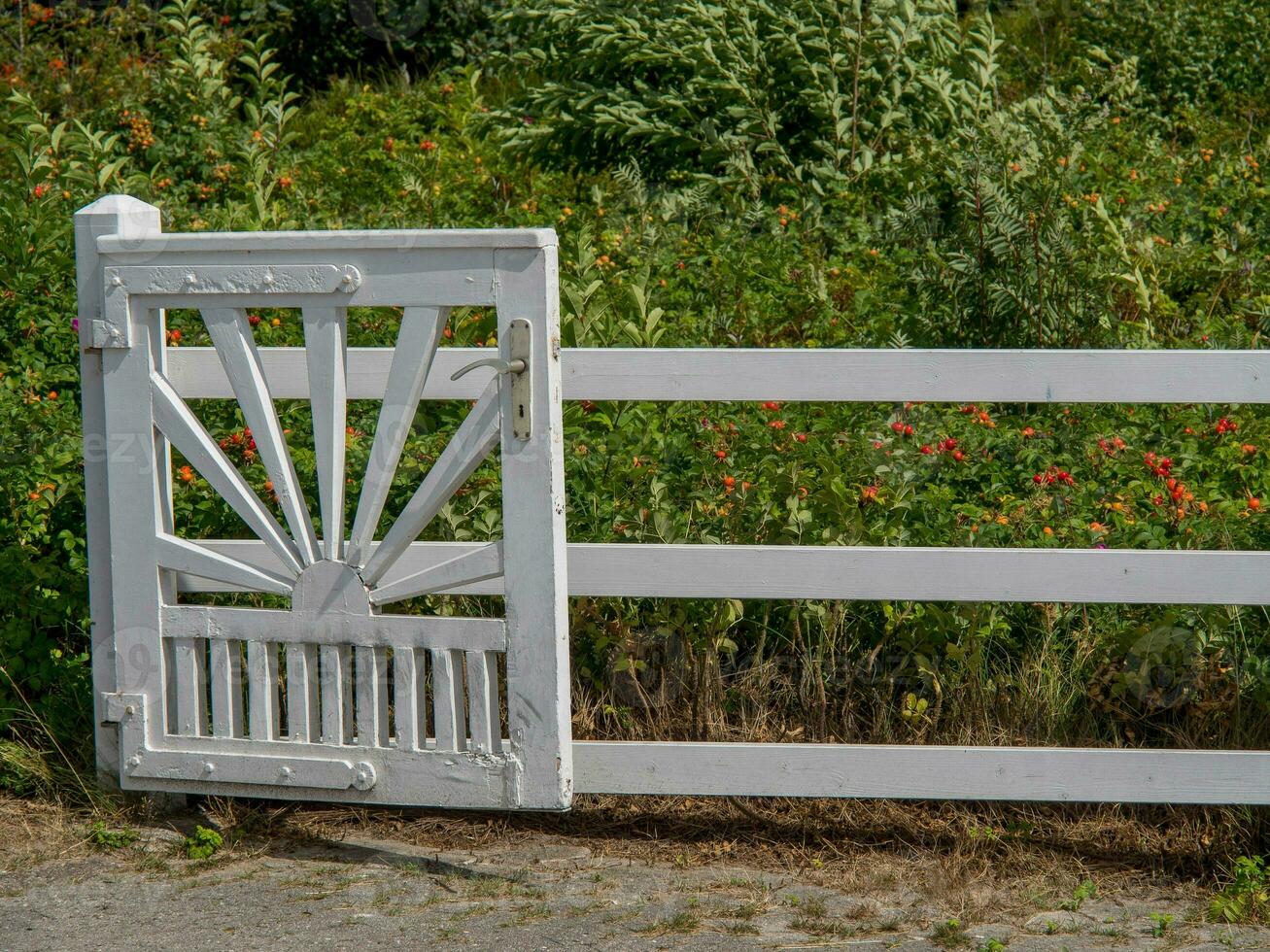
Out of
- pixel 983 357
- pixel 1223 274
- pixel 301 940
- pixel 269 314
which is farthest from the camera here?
pixel 1223 274

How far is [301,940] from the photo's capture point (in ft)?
10.4

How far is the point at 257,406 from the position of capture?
3410 mm

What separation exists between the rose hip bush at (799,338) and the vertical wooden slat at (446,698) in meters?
0.54

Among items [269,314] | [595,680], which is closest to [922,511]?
[595,680]

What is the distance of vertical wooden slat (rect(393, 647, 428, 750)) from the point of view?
3385mm

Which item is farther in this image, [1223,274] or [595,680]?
[1223,274]

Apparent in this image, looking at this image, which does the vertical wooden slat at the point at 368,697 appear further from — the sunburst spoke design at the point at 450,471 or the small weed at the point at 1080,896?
the small weed at the point at 1080,896

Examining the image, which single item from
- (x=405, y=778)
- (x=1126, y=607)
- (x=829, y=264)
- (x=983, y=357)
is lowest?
(x=405, y=778)

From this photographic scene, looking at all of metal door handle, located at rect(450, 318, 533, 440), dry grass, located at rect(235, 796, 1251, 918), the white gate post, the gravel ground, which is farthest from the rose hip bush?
metal door handle, located at rect(450, 318, 533, 440)

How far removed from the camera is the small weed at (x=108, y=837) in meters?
3.62

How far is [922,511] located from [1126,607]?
629mm

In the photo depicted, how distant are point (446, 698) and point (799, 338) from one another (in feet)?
8.54

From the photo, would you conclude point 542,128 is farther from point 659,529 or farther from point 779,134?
point 659,529

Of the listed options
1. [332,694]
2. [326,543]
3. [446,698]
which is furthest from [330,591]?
[446,698]
